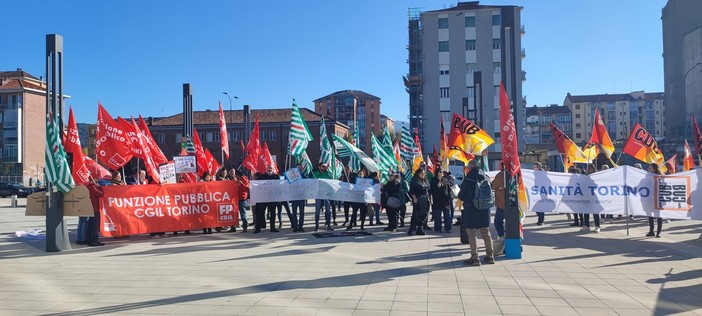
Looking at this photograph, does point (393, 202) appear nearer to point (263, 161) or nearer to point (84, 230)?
point (263, 161)

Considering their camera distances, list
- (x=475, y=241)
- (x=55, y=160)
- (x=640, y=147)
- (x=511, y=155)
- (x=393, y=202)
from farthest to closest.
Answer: (x=640, y=147) → (x=393, y=202) → (x=55, y=160) → (x=511, y=155) → (x=475, y=241)

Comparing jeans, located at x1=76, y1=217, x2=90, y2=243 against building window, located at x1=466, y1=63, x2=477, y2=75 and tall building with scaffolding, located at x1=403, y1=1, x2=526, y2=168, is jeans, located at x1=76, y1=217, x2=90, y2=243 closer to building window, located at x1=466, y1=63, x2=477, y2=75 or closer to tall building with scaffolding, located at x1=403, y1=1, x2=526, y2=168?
tall building with scaffolding, located at x1=403, y1=1, x2=526, y2=168

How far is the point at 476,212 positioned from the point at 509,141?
1.72m

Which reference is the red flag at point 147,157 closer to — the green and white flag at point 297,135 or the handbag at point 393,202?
the green and white flag at point 297,135

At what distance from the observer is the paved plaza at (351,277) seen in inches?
250

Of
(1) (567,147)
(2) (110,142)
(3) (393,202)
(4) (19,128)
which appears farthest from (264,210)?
(4) (19,128)

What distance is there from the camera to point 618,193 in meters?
13.0

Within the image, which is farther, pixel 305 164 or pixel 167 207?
pixel 305 164

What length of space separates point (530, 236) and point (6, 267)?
11082 mm

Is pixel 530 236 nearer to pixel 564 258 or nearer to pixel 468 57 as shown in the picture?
pixel 564 258

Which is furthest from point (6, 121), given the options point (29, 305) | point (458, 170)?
point (29, 305)

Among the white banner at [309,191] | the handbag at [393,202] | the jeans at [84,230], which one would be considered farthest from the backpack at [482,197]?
the jeans at [84,230]

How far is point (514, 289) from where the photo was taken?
282 inches

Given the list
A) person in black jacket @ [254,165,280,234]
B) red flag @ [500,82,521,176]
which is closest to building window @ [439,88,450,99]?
person in black jacket @ [254,165,280,234]
